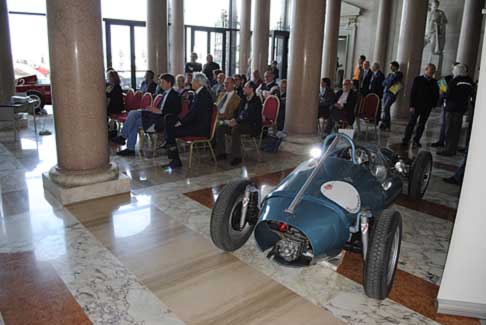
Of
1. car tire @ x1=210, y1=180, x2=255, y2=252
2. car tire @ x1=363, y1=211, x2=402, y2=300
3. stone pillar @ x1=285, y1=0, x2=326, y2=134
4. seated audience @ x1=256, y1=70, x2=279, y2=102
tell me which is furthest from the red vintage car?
car tire @ x1=363, y1=211, x2=402, y2=300

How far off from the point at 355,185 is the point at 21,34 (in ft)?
44.3

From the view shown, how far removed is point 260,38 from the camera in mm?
13336

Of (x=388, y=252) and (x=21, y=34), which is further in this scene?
(x=21, y=34)

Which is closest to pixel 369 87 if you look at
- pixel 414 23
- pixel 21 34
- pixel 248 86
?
pixel 414 23

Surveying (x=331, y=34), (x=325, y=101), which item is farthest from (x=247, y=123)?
(x=331, y=34)

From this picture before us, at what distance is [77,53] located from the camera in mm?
4453

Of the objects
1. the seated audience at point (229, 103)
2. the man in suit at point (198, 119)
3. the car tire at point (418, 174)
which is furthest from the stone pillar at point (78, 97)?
the car tire at point (418, 174)

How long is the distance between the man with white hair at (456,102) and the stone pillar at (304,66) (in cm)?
229

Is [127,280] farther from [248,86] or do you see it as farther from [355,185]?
[248,86]

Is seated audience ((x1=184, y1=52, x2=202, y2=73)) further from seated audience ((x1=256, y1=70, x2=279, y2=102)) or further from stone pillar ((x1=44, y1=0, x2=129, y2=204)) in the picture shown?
stone pillar ((x1=44, y1=0, x2=129, y2=204))

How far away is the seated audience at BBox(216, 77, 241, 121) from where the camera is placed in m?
7.12

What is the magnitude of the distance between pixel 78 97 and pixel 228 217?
2271 millimetres

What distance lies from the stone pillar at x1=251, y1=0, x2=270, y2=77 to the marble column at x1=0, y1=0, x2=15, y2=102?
21.9ft

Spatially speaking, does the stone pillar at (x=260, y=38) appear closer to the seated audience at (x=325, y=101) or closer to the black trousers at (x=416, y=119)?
the seated audience at (x=325, y=101)
